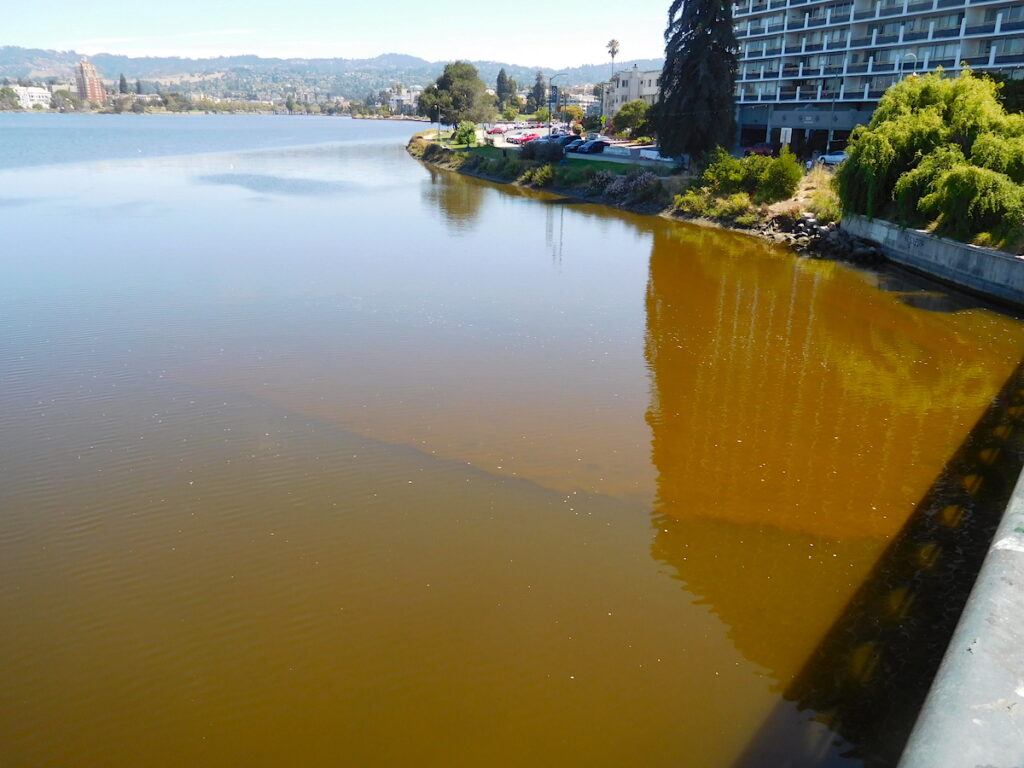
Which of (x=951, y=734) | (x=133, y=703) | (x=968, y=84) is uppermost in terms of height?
(x=968, y=84)

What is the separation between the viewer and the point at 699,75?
46.7 metres

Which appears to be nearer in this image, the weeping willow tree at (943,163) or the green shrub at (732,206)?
the weeping willow tree at (943,163)

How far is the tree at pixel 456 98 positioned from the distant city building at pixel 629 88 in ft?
77.4

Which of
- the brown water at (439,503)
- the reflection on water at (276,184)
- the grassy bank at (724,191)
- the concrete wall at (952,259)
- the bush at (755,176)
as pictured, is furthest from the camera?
the reflection on water at (276,184)

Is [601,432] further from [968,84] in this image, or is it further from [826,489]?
[968,84]

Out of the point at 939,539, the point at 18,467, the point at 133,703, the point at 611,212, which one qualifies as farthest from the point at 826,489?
the point at 611,212

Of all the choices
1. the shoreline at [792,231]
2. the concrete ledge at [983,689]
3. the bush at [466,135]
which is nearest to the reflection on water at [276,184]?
the shoreline at [792,231]

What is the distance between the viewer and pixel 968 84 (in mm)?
30344

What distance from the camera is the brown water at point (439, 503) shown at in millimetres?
8258

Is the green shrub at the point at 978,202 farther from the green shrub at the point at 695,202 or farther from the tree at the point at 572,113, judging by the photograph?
the tree at the point at 572,113

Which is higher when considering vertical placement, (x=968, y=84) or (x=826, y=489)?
(x=968, y=84)

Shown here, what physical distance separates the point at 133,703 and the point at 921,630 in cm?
931

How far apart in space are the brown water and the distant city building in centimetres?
10422

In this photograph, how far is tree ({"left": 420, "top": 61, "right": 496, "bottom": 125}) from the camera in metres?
105
